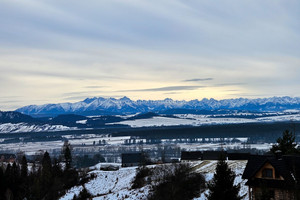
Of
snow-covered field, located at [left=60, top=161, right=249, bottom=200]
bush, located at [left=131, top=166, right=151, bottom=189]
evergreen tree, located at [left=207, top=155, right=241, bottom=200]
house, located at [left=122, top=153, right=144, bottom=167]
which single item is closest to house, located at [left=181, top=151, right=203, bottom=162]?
house, located at [left=122, top=153, right=144, bottom=167]

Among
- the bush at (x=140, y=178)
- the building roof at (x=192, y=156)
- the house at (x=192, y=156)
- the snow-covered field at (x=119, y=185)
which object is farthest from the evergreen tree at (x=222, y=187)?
the building roof at (x=192, y=156)

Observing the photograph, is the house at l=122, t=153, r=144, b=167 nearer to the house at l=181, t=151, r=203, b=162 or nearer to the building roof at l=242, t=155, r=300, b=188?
the house at l=181, t=151, r=203, b=162

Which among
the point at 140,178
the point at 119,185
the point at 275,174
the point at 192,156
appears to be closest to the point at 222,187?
the point at 275,174

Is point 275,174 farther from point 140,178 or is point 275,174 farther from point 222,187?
point 140,178

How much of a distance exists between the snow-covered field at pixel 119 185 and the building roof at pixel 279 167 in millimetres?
9290

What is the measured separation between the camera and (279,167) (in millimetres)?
37812

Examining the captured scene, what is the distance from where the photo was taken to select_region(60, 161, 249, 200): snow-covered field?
60.9 m

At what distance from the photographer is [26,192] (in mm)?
74125

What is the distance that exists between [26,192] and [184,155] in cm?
5148

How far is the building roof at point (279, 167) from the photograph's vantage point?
37.2m

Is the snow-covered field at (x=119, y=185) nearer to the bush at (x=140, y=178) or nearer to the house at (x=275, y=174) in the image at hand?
the bush at (x=140, y=178)

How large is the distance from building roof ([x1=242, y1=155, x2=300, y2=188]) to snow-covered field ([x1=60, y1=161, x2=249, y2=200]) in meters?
9.29

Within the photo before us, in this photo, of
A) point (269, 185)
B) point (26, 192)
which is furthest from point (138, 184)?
point (269, 185)

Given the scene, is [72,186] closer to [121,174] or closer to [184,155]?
[121,174]
